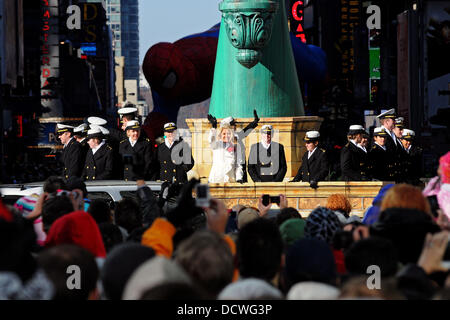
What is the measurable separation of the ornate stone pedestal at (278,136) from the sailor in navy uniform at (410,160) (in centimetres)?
328

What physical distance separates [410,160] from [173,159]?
13.0 ft

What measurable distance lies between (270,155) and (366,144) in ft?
5.37

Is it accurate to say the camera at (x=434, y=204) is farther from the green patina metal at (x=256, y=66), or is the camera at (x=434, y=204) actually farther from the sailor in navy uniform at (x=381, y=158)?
the green patina metal at (x=256, y=66)

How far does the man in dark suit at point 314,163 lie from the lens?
17.2 m

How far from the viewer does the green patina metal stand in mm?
21438

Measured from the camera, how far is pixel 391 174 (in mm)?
17000

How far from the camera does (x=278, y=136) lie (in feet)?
69.2

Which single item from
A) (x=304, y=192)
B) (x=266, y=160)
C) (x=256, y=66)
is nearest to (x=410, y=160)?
(x=304, y=192)

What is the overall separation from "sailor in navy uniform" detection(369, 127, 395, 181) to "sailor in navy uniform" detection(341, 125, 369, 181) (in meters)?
0.15

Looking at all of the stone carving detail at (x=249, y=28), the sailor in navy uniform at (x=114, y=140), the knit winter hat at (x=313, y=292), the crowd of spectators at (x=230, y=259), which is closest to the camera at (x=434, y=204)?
the crowd of spectators at (x=230, y=259)

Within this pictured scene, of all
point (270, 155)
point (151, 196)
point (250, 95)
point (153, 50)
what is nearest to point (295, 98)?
point (250, 95)

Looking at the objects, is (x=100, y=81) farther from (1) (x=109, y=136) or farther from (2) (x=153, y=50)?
(1) (x=109, y=136)

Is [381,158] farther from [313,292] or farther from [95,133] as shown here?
[313,292]

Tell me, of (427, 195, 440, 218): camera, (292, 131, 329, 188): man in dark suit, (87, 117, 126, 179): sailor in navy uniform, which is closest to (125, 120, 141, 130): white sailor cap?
(87, 117, 126, 179): sailor in navy uniform
